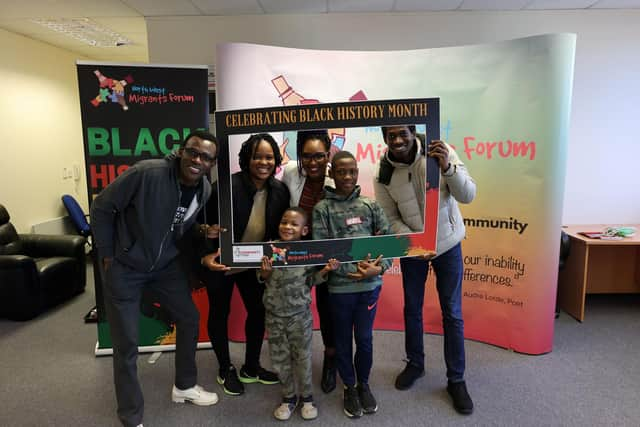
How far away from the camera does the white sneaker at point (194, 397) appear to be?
2.19 metres

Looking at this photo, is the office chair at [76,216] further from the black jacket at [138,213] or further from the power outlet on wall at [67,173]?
the black jacket at [138,213]

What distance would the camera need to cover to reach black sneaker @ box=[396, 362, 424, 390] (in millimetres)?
2304

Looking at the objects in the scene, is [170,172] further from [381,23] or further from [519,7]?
[519,7]

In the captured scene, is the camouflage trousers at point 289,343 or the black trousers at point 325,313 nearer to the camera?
the camouflage trousers at point 289,343

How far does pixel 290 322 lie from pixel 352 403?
582 mm

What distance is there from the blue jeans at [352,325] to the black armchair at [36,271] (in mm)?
2866

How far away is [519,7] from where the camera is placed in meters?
3.26

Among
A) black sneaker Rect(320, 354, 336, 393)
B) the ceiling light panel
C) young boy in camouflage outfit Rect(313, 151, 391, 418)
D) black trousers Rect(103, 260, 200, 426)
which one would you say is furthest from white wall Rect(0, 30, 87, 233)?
young boy in camouflage outfit Rect(313, 151, 391, 418)

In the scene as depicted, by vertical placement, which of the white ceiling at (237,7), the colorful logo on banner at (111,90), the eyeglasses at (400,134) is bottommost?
the eyeglasses at (400,134)

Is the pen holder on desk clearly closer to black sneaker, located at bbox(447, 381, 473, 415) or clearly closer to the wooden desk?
the wooden desk

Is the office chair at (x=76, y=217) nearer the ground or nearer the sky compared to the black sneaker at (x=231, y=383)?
nearer the sky

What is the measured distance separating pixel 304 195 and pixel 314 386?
1228 millimetres

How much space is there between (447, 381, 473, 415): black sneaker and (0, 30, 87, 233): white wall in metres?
4.83

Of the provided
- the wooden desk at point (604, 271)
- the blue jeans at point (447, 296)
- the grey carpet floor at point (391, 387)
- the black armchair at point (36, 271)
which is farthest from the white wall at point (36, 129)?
the wooden desk at point (604, 271)
